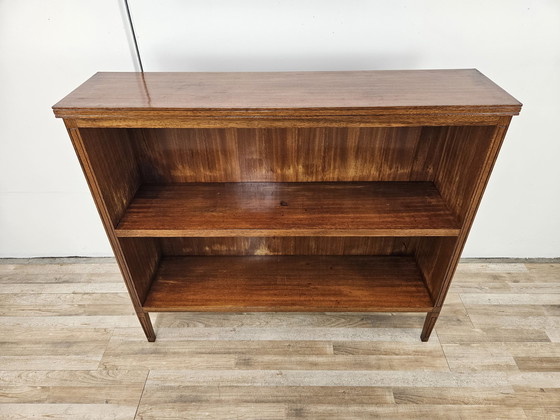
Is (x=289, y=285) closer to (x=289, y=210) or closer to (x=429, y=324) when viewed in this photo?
(x=289, y=210)

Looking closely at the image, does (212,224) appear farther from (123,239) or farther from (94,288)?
(94,288)

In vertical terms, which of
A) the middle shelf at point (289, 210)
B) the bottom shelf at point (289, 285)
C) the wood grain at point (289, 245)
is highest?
the middle shelf at point (289, 210)

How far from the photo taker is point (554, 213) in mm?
1515

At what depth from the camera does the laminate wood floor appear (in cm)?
117

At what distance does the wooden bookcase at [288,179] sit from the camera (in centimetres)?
87

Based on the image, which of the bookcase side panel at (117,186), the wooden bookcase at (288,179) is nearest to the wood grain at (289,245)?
the wooden bookcase at (288,179)

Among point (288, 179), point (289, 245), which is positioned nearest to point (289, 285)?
point (289, 245)

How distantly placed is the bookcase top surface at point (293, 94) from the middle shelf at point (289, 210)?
336 mm

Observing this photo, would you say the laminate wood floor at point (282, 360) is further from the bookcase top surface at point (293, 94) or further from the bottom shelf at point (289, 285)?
the bookcase top surface at point (293, 94)

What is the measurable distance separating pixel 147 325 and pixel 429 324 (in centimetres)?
99

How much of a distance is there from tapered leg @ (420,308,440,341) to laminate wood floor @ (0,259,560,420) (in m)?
0.04

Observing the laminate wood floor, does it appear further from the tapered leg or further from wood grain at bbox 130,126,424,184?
wood grain at bbox 130,126,424,184

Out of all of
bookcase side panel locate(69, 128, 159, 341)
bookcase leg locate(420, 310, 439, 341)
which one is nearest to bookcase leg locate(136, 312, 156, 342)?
bookcase side panel locate(69, 128, 159, 341)

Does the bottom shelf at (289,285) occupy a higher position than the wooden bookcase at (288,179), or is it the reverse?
the wooden bookcase at (288,179)
